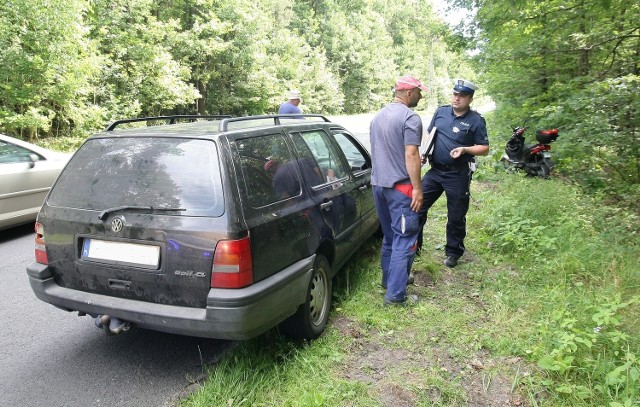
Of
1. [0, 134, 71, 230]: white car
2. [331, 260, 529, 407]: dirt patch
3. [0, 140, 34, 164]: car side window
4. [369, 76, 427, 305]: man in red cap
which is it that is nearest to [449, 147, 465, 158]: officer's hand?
[369, 76, 427, 305]: man in red cap

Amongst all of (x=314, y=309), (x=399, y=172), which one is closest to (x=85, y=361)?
(x=314, y=309)

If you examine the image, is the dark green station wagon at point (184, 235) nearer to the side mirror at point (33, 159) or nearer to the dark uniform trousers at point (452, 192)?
the dark uniform trousers at point (452, 192)

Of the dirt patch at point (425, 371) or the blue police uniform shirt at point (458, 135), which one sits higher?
the blue police uniform shirt at point (458, 135)

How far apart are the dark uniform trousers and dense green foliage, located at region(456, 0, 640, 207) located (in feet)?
9.72

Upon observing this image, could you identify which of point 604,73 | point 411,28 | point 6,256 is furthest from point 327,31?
point 6,256

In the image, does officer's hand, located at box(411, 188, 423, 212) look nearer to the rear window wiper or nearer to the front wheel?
the rear window wiper

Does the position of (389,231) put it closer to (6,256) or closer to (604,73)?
(6,256)

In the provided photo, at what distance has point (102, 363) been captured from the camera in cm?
293

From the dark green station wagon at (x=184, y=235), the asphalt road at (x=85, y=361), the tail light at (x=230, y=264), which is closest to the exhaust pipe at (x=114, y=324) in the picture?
the dark green station wagon at (x=184, y=235)

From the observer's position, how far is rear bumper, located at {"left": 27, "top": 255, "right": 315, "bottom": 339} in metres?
2.41

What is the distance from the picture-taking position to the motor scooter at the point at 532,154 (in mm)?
8148

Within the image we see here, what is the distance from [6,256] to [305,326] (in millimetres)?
3975

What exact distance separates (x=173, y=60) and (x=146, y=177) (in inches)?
720

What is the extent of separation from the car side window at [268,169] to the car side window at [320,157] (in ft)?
0.65
